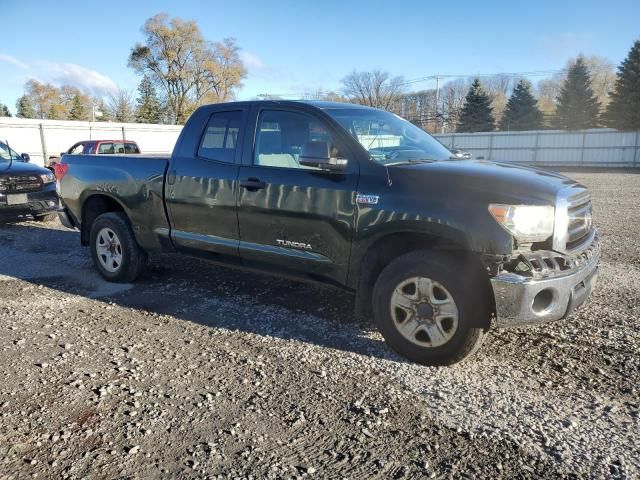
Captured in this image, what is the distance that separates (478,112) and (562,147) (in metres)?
18.1

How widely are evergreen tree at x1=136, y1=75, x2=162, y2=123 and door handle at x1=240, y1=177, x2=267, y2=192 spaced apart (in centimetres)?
5569

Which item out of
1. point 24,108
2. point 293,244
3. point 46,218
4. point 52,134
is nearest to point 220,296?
point 293,244

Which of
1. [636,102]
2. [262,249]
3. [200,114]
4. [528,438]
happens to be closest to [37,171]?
[200,114]

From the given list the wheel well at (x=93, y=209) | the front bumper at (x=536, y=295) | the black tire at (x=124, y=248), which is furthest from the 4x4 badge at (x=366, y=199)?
the wheel well at (x=93, y=209)

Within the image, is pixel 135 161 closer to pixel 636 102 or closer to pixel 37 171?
pixel 37 171

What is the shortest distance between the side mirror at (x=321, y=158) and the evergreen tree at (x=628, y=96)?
1774 inches

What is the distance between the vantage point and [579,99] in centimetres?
5091

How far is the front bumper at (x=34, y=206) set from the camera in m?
9.47

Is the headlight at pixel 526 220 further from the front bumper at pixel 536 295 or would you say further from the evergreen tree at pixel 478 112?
the evergreen tree at pixel 478 112

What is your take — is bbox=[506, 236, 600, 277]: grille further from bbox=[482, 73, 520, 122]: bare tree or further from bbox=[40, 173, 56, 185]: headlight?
bbox=[482, 73, 520, 122]: bare tree

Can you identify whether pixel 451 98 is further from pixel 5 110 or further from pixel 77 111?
pixel 5 110

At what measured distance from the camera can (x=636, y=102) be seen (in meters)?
41.4

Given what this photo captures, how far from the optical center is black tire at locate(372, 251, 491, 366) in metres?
3.54

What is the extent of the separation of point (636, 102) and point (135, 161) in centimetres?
4588
